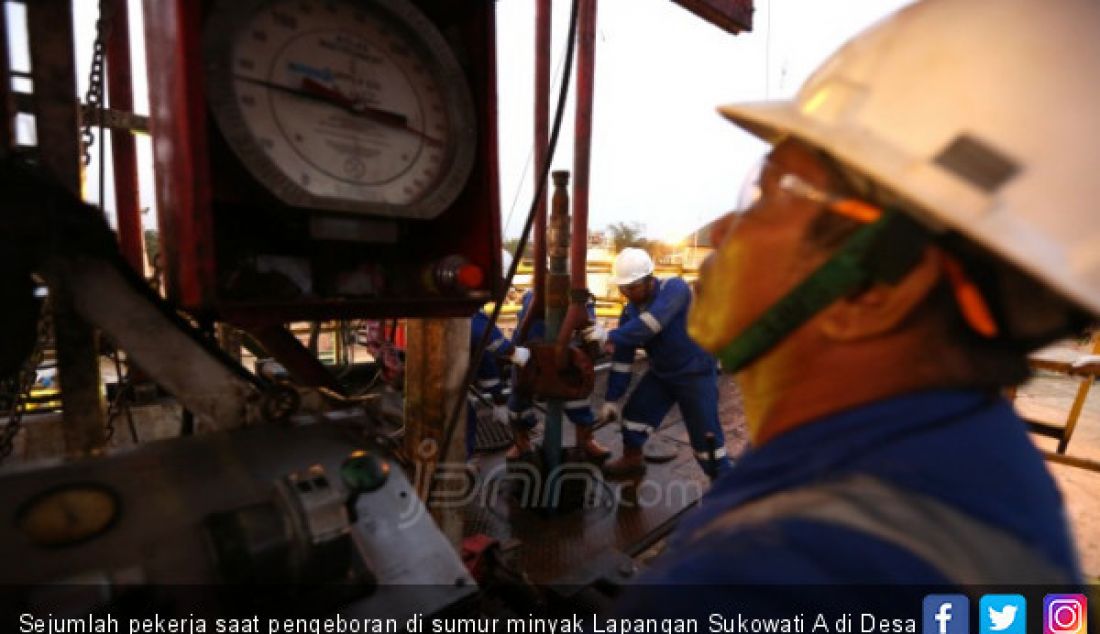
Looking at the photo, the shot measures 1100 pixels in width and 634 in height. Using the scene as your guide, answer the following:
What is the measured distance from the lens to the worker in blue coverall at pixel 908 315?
549 millimetres

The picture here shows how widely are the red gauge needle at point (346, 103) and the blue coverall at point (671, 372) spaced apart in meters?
2.89

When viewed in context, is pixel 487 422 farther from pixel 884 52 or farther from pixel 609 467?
pixel 884 52

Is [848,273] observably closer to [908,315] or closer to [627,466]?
[908,315]

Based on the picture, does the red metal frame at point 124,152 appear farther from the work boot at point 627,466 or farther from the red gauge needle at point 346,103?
the work boot at point 627,466

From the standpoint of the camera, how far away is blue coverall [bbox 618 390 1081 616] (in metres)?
0.52

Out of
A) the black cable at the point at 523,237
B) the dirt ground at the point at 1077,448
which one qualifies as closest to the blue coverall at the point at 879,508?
the dirt ground at the point at 1077,448

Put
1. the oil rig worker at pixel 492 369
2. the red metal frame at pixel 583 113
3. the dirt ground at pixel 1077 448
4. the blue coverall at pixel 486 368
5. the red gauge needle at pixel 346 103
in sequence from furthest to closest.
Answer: the blue coverall at pixel 486 368 < the oil rig worker at pixel 492 369 < the red metal frame at pixel 583 113 < the dirt ground at pixel 1077 448 < the red gauge needle at pixel 346 103

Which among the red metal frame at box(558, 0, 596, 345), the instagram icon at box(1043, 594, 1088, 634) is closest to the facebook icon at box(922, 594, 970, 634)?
the instagram icon at box(1043, 594, 1088, 634)

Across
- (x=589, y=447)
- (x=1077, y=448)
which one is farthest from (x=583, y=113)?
(x=1077, y=448)

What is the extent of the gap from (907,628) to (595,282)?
691 inches

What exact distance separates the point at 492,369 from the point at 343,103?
3603 mm

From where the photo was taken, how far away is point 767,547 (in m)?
0.56

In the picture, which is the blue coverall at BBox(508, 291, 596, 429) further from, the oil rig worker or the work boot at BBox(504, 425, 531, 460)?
the oil rig worker

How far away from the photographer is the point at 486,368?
14.5 ft
